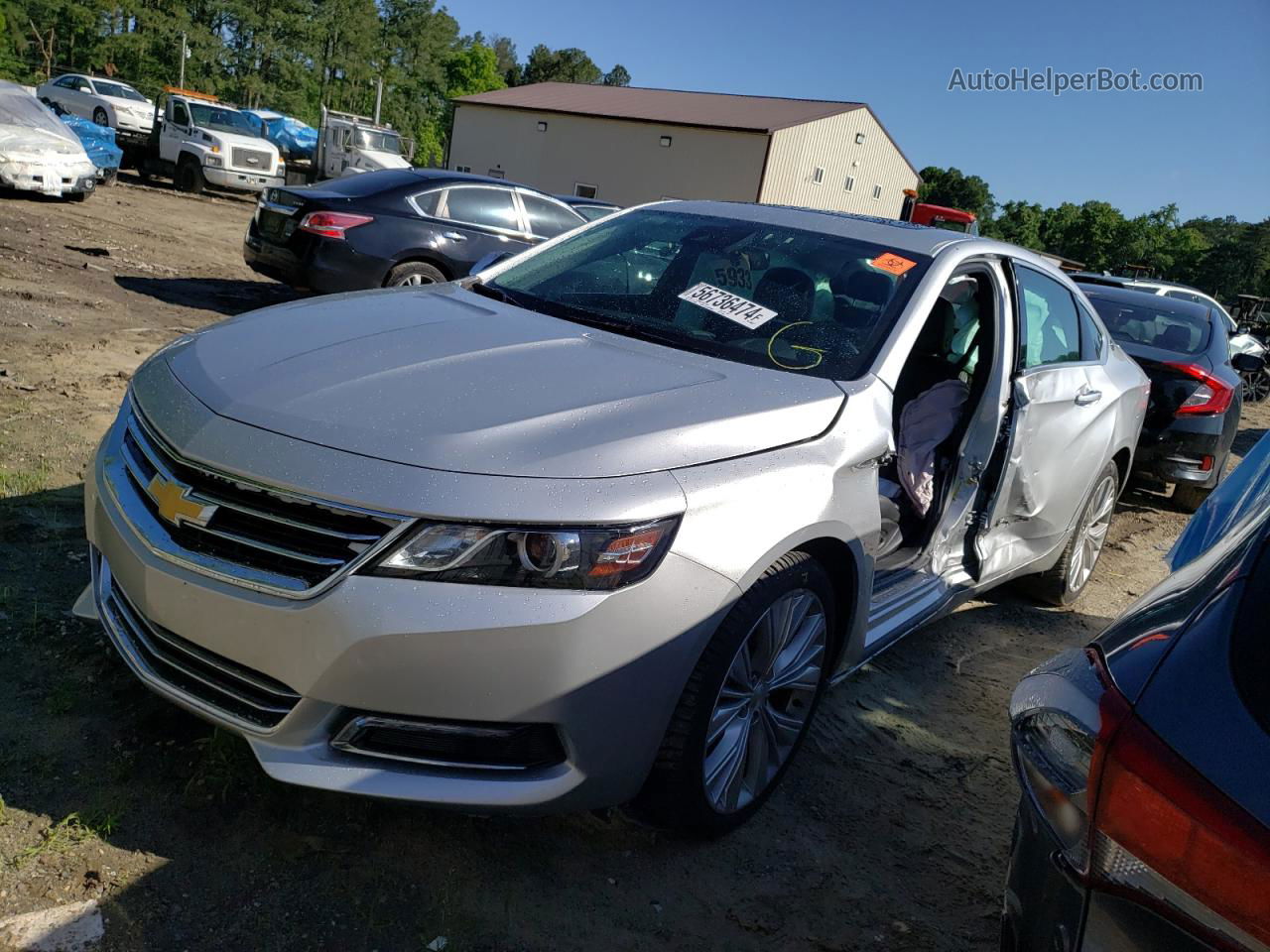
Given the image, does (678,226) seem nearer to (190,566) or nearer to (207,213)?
(190,566)

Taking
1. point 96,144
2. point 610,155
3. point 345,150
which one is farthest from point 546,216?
point 610,155

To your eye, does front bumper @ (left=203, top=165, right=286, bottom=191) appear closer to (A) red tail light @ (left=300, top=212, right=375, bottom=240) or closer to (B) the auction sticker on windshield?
(A) red tail light @ (left=300, top=212, right=375, bottom=240)

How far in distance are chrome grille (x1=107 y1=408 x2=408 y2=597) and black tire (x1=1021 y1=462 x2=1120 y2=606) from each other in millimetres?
3697

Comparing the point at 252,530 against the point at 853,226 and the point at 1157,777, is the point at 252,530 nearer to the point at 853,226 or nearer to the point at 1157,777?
the point at 1157,777

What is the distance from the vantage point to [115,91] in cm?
2569

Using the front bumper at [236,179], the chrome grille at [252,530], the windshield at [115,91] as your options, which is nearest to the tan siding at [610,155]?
the windshield at [115,91]

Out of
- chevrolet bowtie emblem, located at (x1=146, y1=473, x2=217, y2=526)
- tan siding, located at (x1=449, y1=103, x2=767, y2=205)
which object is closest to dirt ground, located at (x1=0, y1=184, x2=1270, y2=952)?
chevrolet bowtie emblem, located at (x1=146, y1=473, x2=217, y2=526)

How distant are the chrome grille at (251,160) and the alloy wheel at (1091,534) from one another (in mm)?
19479

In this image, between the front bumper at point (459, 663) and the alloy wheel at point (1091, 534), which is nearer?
the front bumper at point (459, 663)

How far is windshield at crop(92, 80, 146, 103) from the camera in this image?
25.2m

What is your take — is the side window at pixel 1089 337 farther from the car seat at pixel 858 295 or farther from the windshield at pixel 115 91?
the windshield at pixel 115 91

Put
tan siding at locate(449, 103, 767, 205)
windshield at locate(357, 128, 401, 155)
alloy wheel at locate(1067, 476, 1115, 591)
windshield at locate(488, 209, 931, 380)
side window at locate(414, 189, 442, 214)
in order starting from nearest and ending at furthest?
1. windshield at locate(488, 209, 931, 380)
2. alloy wheel at locate(1067, 476, 1115, 591)
3. side window at locate(414, 189, 442, 214)
4. windshield at locate(357, 128, 401, 155)
5. tan siding at locate(449, 103, 767, 205)

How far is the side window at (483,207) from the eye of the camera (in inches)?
374

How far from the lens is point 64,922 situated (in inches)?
82.4
